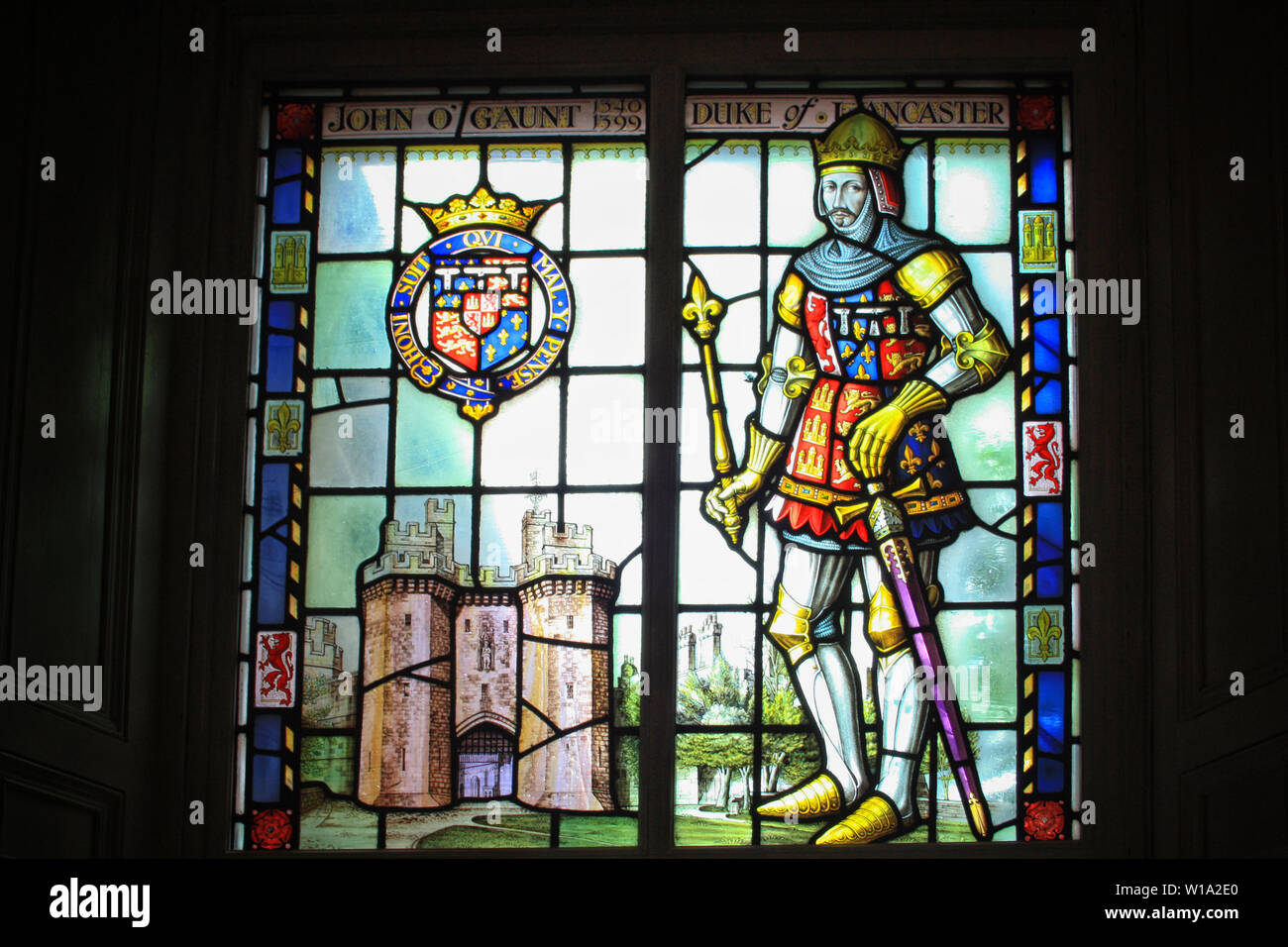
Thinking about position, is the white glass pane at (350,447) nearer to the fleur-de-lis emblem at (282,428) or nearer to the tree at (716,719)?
the fleur-de-lis emblem at (282,428)

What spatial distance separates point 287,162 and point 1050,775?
2.58 meters

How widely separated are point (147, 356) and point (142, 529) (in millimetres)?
439

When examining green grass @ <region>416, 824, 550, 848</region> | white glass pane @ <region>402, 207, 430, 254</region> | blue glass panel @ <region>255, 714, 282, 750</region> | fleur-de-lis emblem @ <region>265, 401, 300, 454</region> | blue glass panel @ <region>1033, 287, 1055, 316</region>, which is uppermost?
white glass pane @ <region>402, 207, 430, 254</region>

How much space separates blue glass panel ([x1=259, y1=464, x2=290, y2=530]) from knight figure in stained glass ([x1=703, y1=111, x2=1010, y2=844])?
111 cm

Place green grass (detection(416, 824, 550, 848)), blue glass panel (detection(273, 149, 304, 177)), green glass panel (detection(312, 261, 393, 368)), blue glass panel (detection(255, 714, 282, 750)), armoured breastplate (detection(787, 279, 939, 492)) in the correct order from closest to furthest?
green grass (detection(416, 824, 550, 848)) → blue glass panel (detection(255, 714, 282, 750)) → armoured breastplate (detection(787, 279, 939, 492)) → green glass panel (detection(312, 261, 393, 368)) → blue glass panel (detection(273, 149, 304, 177))

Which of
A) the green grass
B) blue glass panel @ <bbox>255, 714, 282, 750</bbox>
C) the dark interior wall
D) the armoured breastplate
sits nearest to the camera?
the dark interior wall

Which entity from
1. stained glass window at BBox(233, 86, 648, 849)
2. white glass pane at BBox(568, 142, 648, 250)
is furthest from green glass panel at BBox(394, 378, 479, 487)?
white glass pane at BBox(568, 142, 648, 250)

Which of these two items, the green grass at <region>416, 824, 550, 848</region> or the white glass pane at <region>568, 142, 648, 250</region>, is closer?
the green grass at <region>416, 824, 550, 848</region>

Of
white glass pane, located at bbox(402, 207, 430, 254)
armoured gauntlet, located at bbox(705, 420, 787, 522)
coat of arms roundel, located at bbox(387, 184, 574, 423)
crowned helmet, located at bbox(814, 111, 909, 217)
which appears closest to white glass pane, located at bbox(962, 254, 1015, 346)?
crowned helmet, located at bbox(814, 111, 909, 217)

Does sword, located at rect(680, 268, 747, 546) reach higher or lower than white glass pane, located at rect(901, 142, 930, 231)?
lower

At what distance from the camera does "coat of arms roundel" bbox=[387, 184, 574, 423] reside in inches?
188

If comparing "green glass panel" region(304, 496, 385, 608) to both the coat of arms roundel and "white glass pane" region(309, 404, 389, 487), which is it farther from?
the coat of arms roundel
